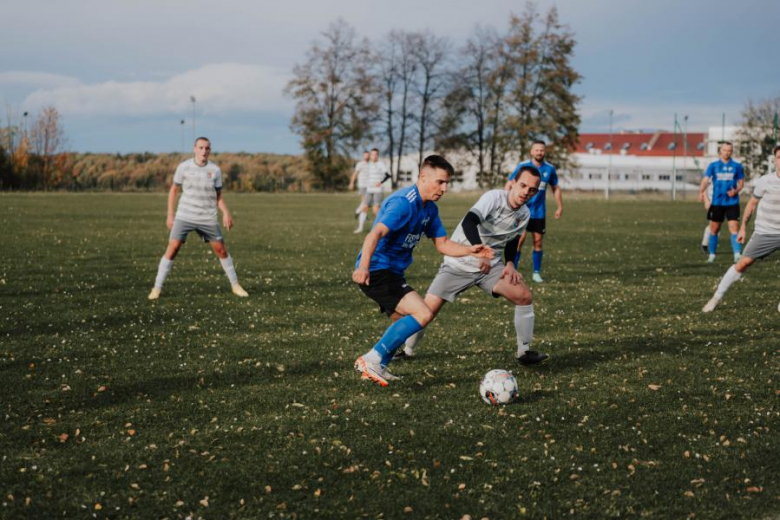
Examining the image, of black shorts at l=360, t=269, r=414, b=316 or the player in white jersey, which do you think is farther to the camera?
the player in white jersey

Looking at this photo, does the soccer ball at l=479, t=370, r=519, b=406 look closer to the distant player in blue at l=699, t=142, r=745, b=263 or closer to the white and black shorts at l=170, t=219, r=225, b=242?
the white and black shorts at l=170, t=219, r=225, b=242

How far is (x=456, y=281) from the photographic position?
7125 mm

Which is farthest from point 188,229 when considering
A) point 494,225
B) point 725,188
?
point 725,188

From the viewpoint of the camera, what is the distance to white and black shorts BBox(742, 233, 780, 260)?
9781mm

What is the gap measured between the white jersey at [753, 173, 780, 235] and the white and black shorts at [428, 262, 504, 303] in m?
4.78

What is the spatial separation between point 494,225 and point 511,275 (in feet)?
2.33

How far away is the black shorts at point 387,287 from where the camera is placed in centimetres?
659

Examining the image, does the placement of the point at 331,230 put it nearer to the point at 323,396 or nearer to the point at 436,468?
the point at 323,396

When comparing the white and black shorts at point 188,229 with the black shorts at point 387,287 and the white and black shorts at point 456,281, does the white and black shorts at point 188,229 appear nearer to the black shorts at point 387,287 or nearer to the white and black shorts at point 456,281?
the white and black shorts at point 456,281

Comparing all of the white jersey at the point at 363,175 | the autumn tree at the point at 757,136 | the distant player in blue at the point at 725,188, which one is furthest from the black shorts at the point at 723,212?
the autumn tree at the point at 757,136

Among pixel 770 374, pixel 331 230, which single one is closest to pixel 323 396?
pixel 770 374

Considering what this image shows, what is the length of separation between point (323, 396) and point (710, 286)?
912cm

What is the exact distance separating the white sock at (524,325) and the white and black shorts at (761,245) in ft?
14.4

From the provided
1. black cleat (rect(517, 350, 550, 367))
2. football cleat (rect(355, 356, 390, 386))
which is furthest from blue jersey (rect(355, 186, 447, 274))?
black cleat (rect(517, 350, 550, 367))
